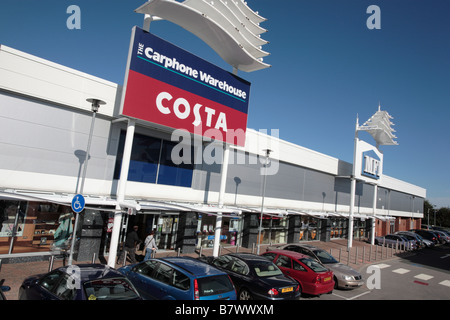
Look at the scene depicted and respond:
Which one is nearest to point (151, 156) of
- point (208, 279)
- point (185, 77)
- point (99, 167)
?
point (99, 167)

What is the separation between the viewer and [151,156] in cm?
1494

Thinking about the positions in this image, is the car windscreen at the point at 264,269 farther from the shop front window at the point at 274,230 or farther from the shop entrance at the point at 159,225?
the shop front window at the point at 274,230

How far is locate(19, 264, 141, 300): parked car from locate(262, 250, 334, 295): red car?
21.3 ft

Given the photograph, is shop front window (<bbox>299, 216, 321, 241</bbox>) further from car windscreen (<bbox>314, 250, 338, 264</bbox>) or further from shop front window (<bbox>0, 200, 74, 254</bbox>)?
shop front window (<bbox>0, 200, 74, 254</bbox>)

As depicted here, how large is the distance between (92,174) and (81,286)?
8127mm

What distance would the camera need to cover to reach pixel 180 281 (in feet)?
23.3

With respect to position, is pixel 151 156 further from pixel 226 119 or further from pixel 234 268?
pixel 234 268

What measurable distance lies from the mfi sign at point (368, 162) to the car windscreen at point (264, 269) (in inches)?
776

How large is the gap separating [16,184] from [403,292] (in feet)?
52.8

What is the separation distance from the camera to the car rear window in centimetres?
693

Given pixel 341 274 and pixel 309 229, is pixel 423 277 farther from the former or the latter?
pixel 309 229

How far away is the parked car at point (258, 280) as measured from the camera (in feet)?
27.8

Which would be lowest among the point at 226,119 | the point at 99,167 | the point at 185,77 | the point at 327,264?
the point at 327,264

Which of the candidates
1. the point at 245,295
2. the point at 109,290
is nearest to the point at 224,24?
the point at 245,295
